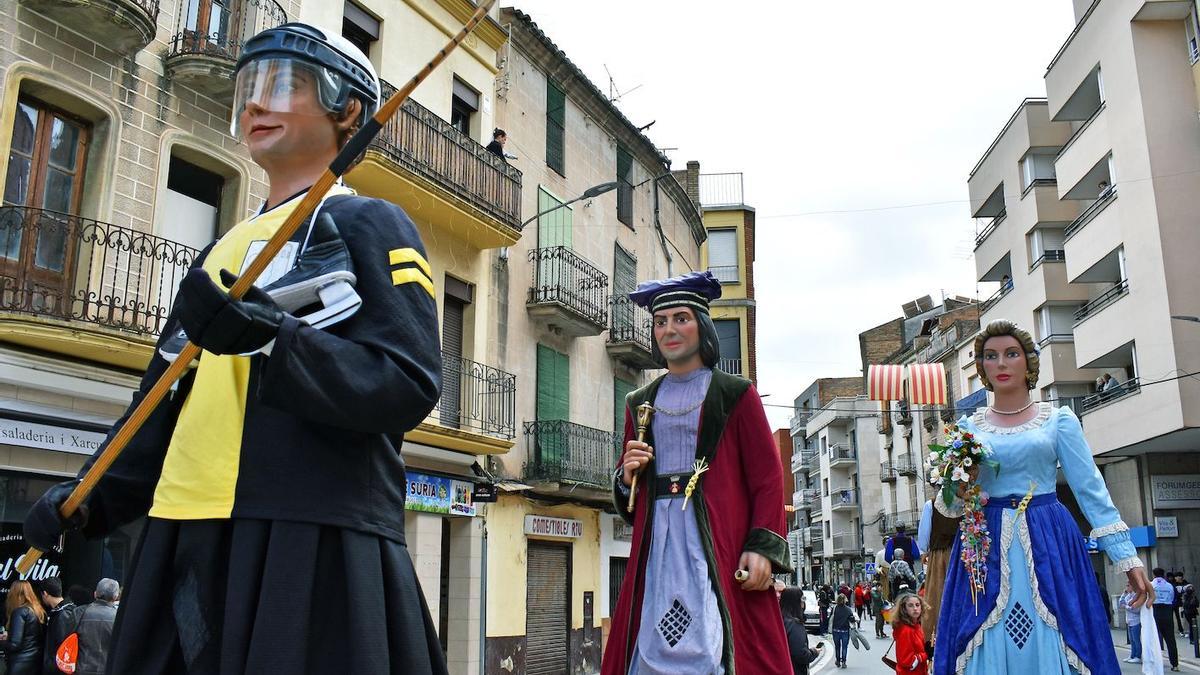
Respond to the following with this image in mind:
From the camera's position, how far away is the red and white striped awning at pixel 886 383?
2625 cm

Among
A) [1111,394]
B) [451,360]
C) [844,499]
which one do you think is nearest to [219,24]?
[451,360]

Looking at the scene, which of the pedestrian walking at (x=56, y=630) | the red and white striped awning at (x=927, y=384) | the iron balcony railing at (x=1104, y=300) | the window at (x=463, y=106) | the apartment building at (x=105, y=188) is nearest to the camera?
the pedestrian walking at (x=56, y=630)

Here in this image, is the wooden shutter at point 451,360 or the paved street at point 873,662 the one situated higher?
the wooden shutter at point 451,360

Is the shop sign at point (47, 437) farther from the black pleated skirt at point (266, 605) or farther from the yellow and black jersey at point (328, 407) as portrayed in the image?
the black pleated skirt at point (266, 605)

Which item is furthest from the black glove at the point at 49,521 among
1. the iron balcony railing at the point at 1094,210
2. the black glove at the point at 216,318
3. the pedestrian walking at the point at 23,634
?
the iron balcony railing at the point at 1094,210

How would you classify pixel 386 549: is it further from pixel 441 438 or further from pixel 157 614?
pixel 441 438

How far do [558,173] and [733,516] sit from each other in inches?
734

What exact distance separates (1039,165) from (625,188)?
56.8ft

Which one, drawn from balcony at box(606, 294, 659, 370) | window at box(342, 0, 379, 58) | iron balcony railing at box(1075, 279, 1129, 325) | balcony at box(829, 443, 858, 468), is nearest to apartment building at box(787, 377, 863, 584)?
balcony at box(829, 443, 858, 468)

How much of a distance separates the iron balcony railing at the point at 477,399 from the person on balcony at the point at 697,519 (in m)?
12.5

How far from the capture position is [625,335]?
79.4 feet

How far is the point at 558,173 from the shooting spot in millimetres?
22172

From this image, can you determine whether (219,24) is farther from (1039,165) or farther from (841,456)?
(841,456)

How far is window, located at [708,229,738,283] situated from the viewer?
3734 centimetres
